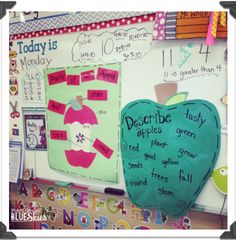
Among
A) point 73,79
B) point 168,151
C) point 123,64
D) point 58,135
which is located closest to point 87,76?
point 73,79

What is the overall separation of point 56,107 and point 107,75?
0.33 metres

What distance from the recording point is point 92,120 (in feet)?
4.13

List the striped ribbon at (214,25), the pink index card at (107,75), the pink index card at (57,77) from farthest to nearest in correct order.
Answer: the pink index card at (57,77)
the pink index card at (107,75)
the striped ribbon at (214,25)

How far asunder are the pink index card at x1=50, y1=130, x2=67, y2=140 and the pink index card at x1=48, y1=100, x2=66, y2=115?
0.10 metres

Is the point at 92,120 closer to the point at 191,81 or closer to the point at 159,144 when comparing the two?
the point at 159,144

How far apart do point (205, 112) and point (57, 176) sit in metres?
0.82

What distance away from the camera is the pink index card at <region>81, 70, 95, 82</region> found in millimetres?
1239

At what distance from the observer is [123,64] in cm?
117

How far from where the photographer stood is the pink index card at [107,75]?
1.19m

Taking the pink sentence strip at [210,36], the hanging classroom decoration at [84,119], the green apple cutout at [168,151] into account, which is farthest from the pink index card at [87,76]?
the pink sentence strip at [210,36]

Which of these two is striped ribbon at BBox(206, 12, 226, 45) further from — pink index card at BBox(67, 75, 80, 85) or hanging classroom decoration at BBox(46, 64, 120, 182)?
pink index card at BBox(67, 75, 80, 85)

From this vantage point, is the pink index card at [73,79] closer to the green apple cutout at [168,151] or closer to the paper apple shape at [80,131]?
the paper apple shape at [80,131]

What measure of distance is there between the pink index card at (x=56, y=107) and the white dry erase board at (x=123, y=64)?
0.17ft

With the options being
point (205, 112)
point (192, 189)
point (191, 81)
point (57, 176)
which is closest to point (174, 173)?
point (192, 189)
